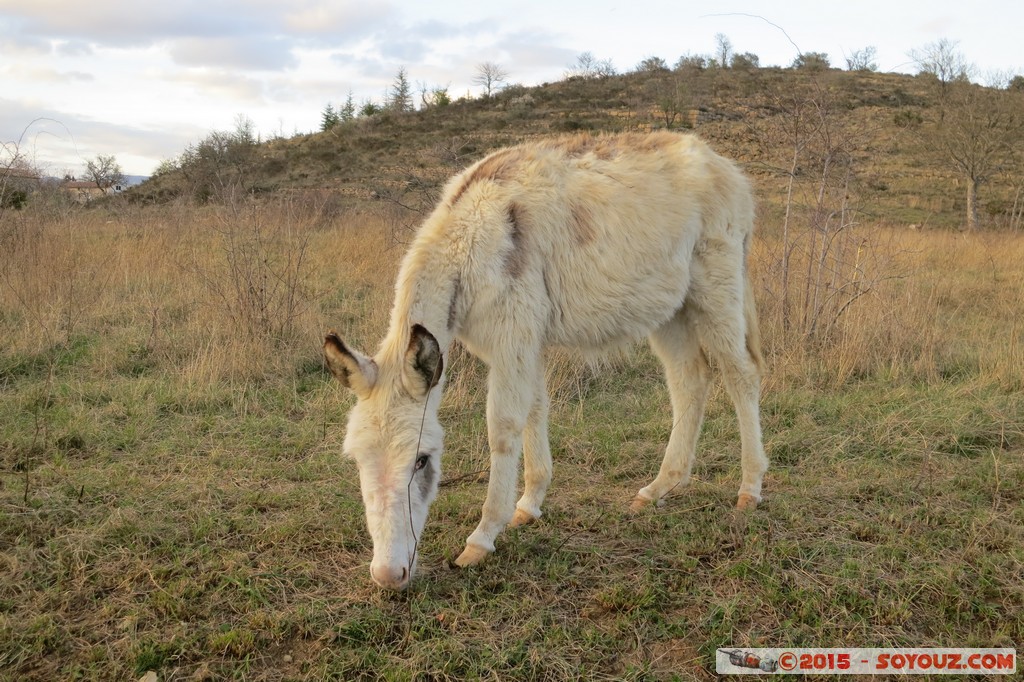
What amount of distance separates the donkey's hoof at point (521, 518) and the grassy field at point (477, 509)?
6cm

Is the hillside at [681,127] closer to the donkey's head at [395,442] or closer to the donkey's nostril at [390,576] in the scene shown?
the donkey's head at [395,442]

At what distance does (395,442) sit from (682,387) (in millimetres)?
2476

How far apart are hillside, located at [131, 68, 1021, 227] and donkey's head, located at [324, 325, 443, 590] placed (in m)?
4.16

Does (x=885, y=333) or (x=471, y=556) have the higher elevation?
(x=885, y=333)

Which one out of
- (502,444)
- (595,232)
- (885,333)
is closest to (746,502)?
(502,444)

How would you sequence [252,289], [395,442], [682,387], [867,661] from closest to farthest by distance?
[867,661], [395,442], [682,387], [252,289]

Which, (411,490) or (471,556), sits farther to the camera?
(471,556)

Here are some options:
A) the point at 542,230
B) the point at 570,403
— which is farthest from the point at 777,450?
the point at 542,230

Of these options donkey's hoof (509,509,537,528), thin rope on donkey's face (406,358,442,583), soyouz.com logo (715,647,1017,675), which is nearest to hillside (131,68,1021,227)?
donkey's hoof (509,509,537,528)

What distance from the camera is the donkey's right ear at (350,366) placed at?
10.7 feet

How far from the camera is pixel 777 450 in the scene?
5391mm

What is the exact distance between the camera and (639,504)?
446 centimetres

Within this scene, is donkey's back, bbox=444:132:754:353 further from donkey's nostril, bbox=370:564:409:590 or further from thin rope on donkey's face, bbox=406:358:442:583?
donkey's nostril, bbox=370:564:409:590

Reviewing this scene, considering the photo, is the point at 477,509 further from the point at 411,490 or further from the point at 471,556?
the point at 411,490
